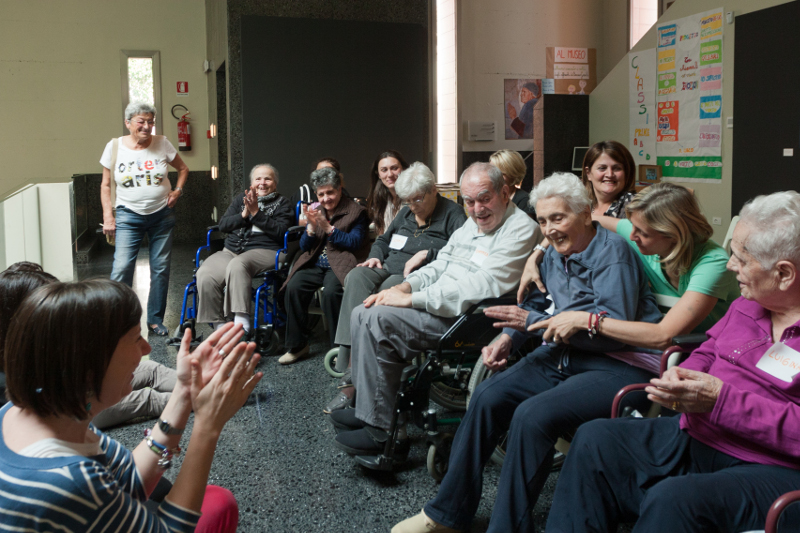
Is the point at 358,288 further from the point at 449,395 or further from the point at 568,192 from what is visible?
the point at 568,192

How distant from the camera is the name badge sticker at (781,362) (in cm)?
140

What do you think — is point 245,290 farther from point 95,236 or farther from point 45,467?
point 95,236

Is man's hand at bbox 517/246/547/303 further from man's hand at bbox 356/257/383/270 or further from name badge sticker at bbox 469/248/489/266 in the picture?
man's hand at bbox 356/257/383/270

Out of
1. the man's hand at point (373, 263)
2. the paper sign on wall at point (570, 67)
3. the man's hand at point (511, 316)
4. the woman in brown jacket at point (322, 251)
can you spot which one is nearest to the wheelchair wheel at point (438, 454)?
the man's hand at point (511, 316)

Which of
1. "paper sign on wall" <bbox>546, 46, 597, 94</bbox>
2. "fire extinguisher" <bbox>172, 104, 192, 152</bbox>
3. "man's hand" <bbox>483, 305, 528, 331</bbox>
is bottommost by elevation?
"man's hand" <bbox>483, 305, 528, 331</bbox>

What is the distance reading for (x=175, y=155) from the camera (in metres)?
4.67

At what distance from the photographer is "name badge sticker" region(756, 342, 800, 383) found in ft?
4.59

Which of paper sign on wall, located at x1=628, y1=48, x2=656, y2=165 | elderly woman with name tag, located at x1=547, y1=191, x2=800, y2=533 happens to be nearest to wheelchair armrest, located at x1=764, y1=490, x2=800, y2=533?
elderly woman with name tag, located at x1=547, y1=191, x2=800, y2=533

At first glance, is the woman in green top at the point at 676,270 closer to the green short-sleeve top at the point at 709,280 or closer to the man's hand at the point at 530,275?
the green short-sleeve top at the point at 709,280

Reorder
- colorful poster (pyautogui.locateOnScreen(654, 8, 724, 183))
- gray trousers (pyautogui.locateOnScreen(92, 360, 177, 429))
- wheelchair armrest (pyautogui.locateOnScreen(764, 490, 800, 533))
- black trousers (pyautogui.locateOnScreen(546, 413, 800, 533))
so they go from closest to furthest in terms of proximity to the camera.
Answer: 1. wheelchair armrest (pyautogui.locateOnScreen(764, 490, 800, 533))
2. black trousers (pyautogui.locateOnScreen(546, 413, 800, 533))
3. gray trousers (pyautogui.locateOnScreen(92, 360, 177, 429))
4. colorful poster (pyautogui.locateOnScreen(654, 8, 724, 183))

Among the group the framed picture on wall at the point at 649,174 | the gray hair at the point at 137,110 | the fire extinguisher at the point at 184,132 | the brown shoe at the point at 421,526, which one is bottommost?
the brown shoe at the point at 421,526

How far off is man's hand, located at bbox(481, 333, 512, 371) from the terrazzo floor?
1.48ft

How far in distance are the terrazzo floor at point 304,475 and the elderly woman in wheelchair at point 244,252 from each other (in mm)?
758

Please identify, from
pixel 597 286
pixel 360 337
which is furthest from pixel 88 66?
pixel 597 286
